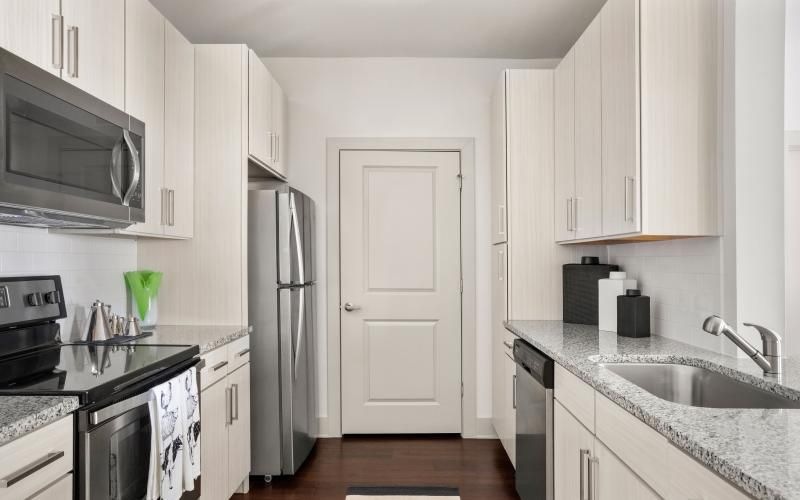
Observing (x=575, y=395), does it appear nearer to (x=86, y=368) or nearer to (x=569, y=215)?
(x=569, y=215)

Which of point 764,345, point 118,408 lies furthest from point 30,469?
point 764,345

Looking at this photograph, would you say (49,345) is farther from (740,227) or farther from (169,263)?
(740,227)

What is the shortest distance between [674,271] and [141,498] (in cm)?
230

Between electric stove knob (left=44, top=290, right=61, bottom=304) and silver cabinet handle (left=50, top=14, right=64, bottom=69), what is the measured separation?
2.97ft

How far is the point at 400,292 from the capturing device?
13.0ft

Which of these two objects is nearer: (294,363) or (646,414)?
(646,414)

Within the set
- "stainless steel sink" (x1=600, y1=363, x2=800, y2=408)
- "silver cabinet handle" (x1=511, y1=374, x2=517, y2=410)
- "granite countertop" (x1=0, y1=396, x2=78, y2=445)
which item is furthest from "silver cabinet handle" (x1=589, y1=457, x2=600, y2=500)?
"granite countertop" (x1=0, y1=396, x2=78, y2=445)

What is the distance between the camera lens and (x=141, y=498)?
180cm

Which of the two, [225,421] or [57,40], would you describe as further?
[225,421]

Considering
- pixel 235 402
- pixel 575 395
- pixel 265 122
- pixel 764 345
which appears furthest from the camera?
pixel 265 122

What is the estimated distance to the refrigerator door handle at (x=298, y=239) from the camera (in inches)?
125

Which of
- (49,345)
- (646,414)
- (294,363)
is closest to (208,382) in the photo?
(49,345)

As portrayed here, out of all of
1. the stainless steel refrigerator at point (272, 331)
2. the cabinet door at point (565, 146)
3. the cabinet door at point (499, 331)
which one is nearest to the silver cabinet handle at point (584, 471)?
the cabinet door at point (565, 146)

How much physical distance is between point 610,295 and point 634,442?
1.44 meters
